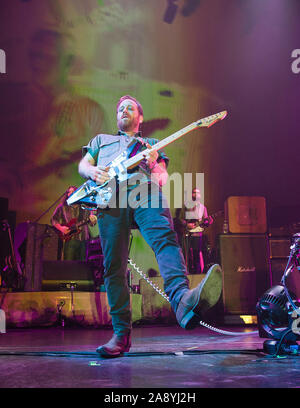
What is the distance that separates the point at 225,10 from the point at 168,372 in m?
7.50

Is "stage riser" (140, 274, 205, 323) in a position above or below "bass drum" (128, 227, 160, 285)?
below

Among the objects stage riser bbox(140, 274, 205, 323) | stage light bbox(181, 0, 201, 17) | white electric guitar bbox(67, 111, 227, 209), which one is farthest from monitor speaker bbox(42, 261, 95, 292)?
stage light bbox(181, 0, 201, 17)

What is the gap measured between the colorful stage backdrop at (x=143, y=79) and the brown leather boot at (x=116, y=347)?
18.7 feet

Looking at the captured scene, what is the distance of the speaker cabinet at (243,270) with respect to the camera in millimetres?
4902

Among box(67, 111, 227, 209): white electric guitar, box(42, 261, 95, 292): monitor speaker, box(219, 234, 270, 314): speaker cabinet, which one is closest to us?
box(67, 111, 227, 209): white electric guitar

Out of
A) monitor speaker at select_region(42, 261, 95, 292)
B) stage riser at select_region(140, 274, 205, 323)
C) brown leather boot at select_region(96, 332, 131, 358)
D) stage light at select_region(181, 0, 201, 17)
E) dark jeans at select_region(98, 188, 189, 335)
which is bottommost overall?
stage riser at select_region(140, 274, 205, 323)

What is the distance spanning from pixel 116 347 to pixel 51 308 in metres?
2.82

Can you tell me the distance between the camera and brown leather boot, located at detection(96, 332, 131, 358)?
237 centimetres

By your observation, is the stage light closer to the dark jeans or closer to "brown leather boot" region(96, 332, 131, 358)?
the dark jeans

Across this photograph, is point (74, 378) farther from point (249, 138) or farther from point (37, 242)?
point (249, 138)

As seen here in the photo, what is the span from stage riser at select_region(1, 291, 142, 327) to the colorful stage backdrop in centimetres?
309

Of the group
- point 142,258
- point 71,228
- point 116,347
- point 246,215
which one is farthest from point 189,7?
point 116,347

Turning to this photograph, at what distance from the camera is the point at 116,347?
95.1 inches
